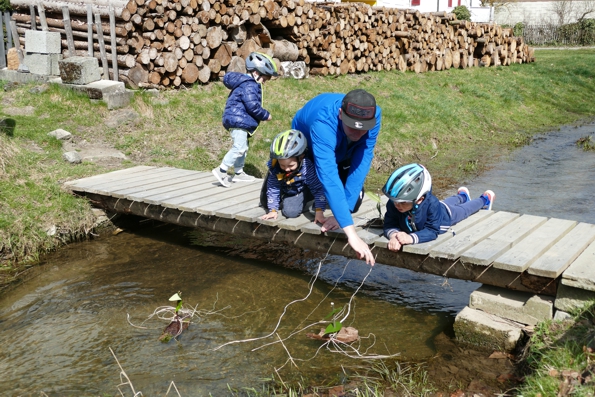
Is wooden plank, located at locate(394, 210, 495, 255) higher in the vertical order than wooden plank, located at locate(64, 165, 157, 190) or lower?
lower

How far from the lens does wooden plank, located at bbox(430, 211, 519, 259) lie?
463 centimetres

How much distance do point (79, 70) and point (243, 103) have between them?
4.30m

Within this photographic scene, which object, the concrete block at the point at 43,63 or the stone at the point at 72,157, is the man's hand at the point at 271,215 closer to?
the stone at the point at 72,157

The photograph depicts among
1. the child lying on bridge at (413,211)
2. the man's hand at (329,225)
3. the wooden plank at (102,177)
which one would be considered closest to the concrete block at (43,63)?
the wooden plank at (102,177)

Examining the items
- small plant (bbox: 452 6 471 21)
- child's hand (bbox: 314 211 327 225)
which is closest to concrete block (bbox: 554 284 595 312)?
child's hand (bbox: 314 211 327 225)

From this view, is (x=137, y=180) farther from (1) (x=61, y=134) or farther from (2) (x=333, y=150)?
(2) (x=333, y=150)

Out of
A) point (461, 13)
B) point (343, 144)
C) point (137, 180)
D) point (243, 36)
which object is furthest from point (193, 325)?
point (461, 13)

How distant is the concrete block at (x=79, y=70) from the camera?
1015 cm

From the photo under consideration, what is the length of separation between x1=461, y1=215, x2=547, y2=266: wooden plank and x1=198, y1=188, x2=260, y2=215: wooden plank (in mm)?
2626

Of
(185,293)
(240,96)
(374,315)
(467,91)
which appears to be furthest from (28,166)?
(467,91)

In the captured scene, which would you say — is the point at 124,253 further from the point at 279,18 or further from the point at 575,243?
the point at 279,18

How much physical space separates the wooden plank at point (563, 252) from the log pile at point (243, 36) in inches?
312

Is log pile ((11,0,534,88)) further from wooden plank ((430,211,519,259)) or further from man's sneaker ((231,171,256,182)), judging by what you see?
wooden plank ((430,211,519,259))

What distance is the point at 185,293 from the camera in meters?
5.63
